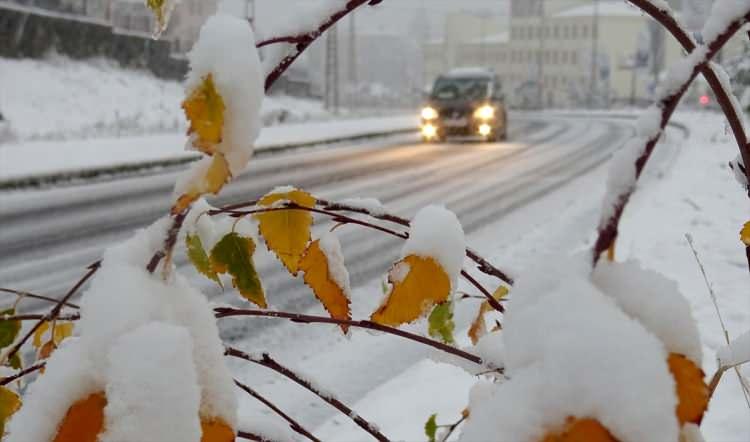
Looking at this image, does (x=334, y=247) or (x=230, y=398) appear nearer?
(x=230, y=398)

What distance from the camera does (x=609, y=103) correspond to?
49.0 meters

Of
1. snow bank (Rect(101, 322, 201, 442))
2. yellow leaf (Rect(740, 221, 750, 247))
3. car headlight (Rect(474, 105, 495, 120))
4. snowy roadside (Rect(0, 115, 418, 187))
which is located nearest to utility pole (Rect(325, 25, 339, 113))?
snowy roadside (Rect(0, 115, 418, 187))

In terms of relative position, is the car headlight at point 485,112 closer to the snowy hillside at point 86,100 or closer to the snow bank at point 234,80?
the snowy hillside at point 86,100

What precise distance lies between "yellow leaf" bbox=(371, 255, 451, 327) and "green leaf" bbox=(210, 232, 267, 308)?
12 centimetres

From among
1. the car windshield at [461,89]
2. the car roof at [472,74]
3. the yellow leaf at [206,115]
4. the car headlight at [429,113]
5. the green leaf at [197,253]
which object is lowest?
the car headlight at [429,113]

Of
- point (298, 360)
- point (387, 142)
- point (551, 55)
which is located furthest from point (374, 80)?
point (298, 360)

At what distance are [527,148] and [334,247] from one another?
16451 mm

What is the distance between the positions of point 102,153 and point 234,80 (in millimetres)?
13694

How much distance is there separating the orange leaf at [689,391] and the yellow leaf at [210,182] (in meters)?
0.20

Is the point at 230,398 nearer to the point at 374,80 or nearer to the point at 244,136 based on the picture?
the point at 244,136

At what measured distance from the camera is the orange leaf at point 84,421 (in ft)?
1.09

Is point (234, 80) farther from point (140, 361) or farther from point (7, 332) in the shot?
point (7, 332)

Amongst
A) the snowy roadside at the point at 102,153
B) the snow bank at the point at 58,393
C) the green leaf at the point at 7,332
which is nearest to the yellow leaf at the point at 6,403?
the green leaf at the point at 7,332

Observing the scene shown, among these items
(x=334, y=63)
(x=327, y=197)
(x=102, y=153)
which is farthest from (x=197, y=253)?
(x=334, y=63)
